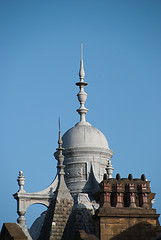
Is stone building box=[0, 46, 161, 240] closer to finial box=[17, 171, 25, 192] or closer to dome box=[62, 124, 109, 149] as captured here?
finial box=[17, 171, 25, 192]

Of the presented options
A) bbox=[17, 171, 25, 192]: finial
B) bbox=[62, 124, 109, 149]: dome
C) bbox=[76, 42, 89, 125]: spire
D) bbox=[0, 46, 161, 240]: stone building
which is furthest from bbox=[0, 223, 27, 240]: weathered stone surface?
bbox=[76, 42, 89, 125]: spire

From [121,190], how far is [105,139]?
1815cm

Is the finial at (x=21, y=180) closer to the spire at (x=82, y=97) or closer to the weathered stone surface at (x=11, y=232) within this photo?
the spire at (x=82, y=97)

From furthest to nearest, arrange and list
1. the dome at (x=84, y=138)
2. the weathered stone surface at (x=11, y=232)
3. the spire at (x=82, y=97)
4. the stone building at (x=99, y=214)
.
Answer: the spire at (x=82, y=97), the dome at (x=84, y=138), the weathered stone surface at (x=11, y=232), the stone building at (x=99, y=214)

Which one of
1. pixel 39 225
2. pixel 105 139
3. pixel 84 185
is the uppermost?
pixel 105 139

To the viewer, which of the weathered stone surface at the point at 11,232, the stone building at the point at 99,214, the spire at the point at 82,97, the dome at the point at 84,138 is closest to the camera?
the stone building at the point at 99,214

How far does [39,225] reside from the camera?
4109 centimetres

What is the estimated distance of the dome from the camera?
147ft

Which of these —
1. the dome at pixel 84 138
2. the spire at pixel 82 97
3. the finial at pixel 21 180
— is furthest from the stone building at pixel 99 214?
the spire at pixel 82 97

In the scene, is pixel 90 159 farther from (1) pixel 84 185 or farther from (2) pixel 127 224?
(2) pixel 127 224

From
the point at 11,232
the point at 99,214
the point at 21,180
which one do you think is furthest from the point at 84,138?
the point at 99,214

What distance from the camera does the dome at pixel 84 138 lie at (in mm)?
44750

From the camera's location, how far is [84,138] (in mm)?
44906

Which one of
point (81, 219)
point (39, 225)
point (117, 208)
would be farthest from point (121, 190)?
point (39, 225)
